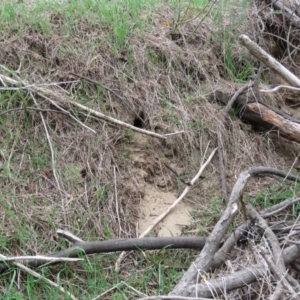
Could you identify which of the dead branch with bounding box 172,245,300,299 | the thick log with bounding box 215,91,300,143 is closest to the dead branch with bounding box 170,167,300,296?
the dead branch with bounding box 172,245,300,299

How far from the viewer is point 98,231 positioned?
350 centimetres

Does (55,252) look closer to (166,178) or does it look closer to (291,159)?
(166,178)

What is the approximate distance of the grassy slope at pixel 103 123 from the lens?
10.9ft

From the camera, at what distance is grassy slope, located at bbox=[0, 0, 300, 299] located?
3.33 m

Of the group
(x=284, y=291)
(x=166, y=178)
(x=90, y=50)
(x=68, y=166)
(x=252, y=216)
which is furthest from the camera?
(x=90, y=50)

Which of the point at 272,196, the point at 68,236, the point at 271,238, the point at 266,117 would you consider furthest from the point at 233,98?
the point at 68,236

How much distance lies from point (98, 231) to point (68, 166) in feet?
1.82

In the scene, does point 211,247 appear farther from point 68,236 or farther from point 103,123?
point 103,123

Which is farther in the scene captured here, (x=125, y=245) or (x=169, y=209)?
(x=169, y=209)

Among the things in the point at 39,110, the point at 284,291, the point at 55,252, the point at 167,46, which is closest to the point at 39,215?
the point at 55,252

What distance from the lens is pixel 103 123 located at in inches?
159

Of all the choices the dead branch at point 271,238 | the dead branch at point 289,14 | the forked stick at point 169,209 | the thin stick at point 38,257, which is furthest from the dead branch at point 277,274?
the dead branch at point 289,14

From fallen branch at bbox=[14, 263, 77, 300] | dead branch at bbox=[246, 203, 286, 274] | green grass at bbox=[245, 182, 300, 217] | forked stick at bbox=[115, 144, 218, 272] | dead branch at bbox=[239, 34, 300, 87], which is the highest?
dead branch at bbox=[239, 34, 300, 87]

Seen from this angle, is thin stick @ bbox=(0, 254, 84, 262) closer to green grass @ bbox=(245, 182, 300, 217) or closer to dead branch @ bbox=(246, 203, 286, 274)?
dead branch @ bbox=(246, 203, 286, 274)
